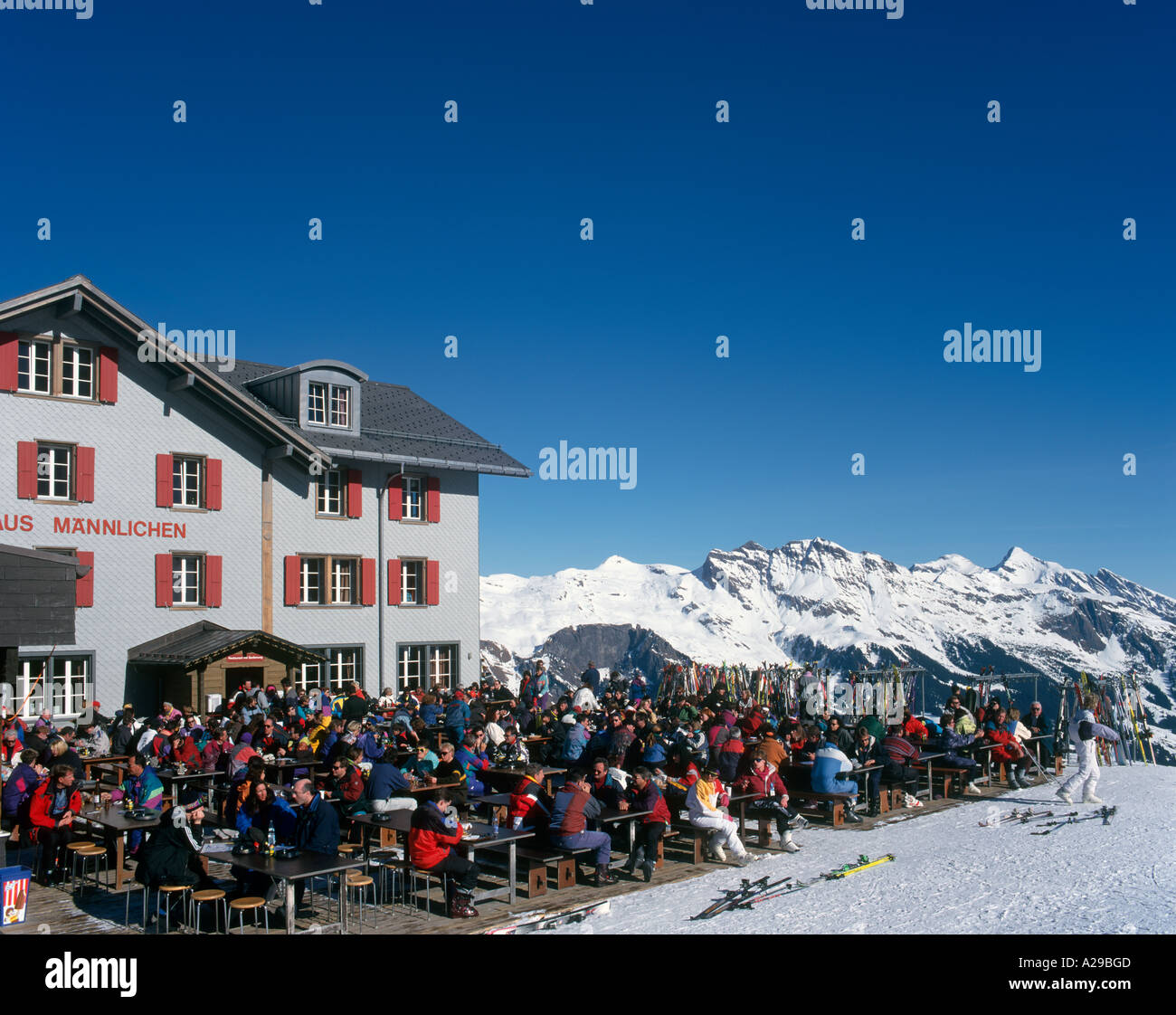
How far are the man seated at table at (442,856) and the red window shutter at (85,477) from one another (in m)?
19.4

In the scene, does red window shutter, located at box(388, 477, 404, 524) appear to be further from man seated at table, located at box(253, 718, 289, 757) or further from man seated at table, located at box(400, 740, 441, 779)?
man seated at table, located at box(400, 740, 441, 779)

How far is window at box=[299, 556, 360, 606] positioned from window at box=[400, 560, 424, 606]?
6.33 ft

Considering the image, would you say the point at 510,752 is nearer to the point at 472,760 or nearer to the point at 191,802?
the point at 472,760

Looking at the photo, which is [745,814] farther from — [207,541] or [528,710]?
[207,541]

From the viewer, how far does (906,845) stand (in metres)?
Result: 13.7

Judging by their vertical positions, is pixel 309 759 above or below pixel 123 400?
below

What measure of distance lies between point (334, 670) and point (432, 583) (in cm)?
433

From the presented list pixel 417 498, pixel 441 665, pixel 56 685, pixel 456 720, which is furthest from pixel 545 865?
pixel 417 498

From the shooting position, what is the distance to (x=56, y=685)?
84.4 feet

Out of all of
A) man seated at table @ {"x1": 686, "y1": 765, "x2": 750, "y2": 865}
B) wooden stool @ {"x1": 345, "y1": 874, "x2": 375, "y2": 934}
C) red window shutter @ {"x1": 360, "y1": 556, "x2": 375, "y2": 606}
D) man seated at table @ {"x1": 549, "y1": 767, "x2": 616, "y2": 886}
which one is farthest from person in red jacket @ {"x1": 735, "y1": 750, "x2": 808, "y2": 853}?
red window shutter @ {"x1": 360, "y1": 556, "x2": 375, "y2": 606}

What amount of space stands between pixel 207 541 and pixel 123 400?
4408 mm
